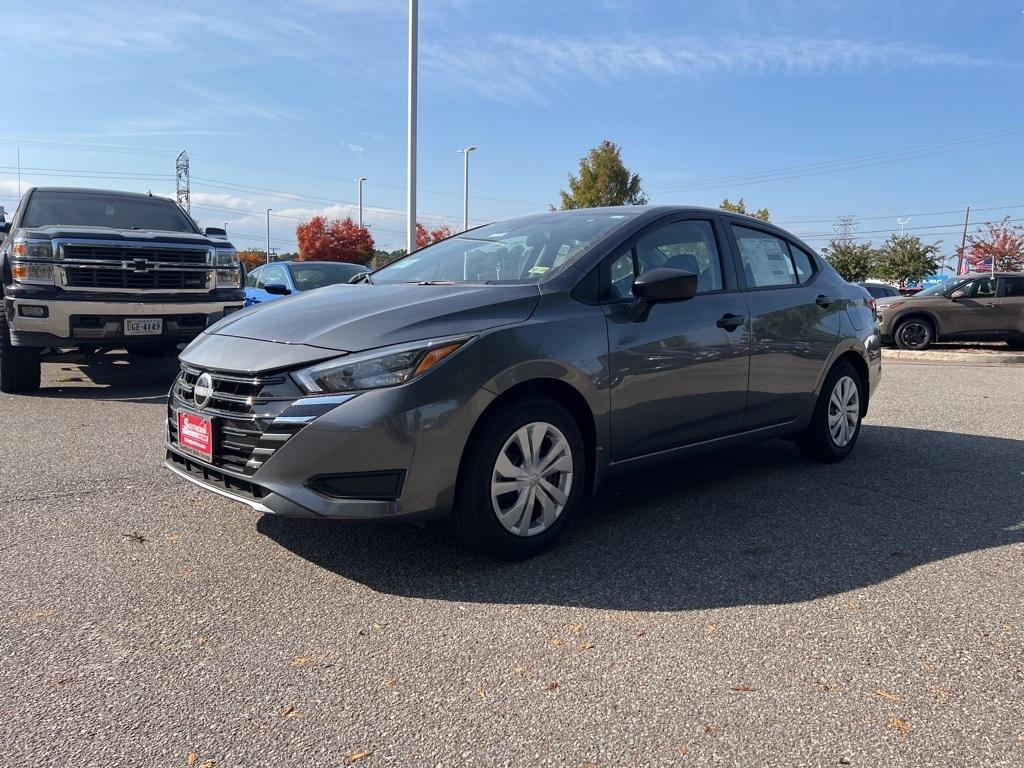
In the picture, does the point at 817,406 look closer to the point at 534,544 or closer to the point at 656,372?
the point at 656,372

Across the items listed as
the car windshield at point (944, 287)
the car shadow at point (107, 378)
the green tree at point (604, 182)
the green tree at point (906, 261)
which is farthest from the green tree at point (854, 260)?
the car shadow at point (107, 378)

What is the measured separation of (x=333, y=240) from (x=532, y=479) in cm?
4951

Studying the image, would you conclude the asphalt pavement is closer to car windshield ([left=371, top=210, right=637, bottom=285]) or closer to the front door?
the front door

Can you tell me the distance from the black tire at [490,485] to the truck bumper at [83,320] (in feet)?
18.4

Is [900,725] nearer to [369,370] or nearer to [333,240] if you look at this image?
[369,370]

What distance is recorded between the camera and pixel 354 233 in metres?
51.7

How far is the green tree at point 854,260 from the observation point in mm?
50291

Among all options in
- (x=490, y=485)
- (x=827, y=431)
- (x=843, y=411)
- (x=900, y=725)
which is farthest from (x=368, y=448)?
(x=843, y=411)

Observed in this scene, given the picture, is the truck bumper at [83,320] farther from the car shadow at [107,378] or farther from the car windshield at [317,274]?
the car windshield at [317,274]

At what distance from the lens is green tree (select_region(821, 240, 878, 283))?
50.3 m

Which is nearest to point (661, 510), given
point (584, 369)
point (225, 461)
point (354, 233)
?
point (584, 369)

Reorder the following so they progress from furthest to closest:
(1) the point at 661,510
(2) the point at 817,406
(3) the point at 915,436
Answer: (3) the point at 915,436, (2) the point at 817,406, (1) the point at 661,510

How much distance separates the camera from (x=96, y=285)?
772 cm

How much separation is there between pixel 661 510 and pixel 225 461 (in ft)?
7.47
